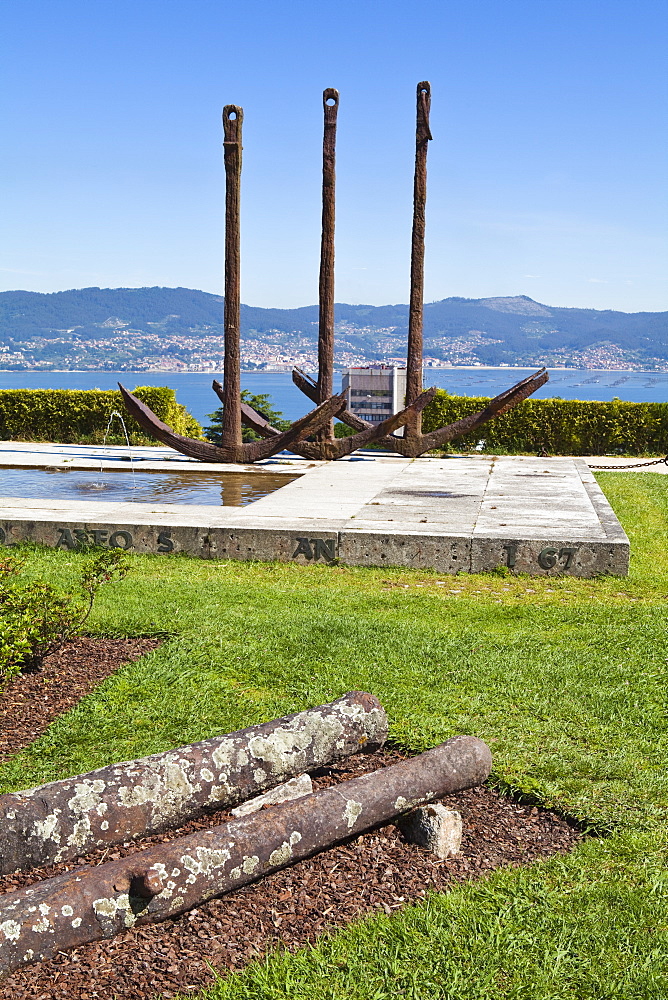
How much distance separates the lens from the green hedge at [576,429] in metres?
16.3

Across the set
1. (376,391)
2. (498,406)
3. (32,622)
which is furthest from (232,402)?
(32,622)

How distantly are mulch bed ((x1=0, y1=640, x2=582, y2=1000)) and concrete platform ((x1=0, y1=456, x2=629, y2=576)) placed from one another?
404cm

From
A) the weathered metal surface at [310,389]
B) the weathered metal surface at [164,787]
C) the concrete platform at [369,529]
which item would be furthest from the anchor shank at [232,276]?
the weathered metal surface at [164,787]

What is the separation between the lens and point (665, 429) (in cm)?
1631

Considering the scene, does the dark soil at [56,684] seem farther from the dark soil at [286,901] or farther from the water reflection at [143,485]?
the water reflection at [143,485]

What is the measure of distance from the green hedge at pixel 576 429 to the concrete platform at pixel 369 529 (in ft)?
21.6

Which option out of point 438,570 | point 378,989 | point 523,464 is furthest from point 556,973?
point 523,464

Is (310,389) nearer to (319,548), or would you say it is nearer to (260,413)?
(260,413)

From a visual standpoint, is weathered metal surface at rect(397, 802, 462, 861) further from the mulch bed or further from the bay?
the bay

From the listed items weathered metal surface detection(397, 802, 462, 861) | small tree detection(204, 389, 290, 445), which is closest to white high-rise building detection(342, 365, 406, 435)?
small tree detection(204, 389, 290, 445)

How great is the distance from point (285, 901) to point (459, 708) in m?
1.70

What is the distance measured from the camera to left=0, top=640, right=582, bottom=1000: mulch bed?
2.40 meters

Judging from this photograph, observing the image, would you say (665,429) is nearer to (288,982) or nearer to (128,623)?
(128,623)

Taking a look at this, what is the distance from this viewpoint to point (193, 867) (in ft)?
8.49
